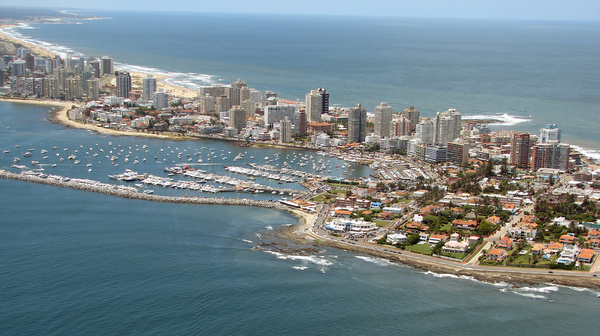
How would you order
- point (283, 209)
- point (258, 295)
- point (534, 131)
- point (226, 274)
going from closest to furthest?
point (258, 295) < point (226, 274) < point (283, 209) < point (534, 131)

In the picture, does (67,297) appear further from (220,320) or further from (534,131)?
Result: (534,131)

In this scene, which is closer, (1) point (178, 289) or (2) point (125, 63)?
(1) point (178, 289)

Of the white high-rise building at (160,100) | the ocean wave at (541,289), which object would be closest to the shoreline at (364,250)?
the ocean wave at (541,289)

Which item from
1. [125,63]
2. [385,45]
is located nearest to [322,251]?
[125,63]

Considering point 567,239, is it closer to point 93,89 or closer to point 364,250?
point 364,250

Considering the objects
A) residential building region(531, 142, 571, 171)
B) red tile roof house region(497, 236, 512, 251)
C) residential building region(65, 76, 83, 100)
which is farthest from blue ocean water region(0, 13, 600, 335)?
residential building region(65, 76, 83, 100)

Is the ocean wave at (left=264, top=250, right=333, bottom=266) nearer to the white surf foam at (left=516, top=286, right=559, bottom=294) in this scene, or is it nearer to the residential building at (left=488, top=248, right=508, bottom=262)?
the residential building at (left=488, top=248, right=508, bottom=262)
